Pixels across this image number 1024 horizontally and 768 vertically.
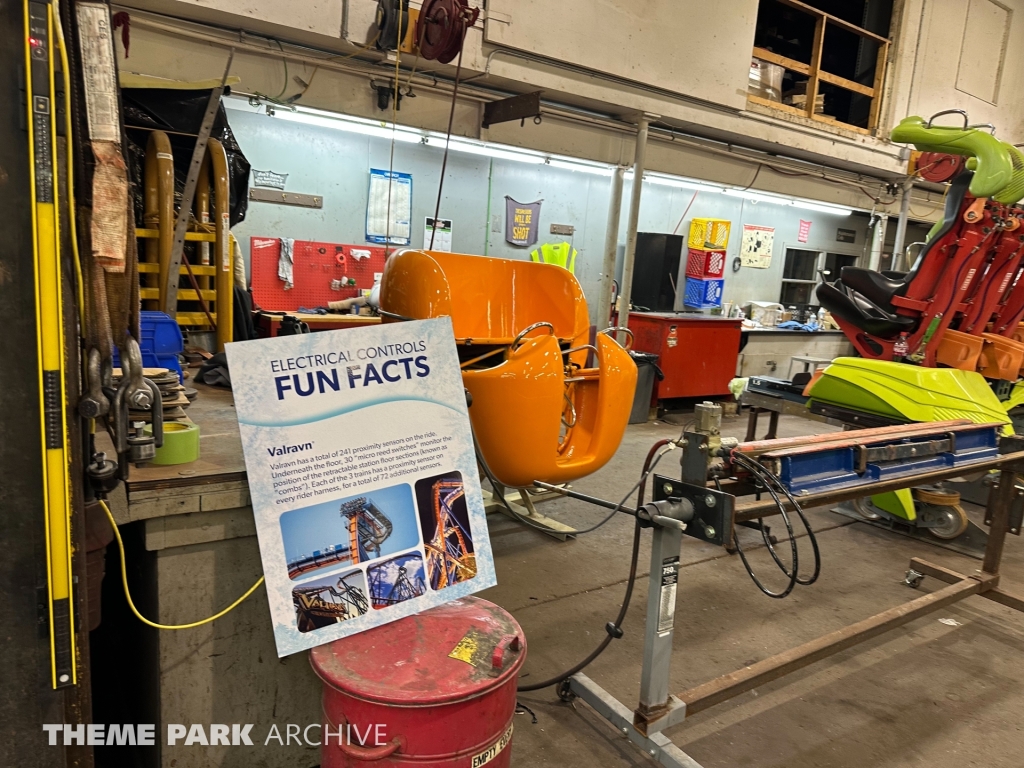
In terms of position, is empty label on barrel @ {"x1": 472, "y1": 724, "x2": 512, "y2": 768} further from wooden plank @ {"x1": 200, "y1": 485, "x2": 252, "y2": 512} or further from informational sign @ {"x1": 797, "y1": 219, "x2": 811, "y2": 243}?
informational sign @ {"x1": 797, "y1": 219, "x2": 811, "y2": 243}

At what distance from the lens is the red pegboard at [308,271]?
4984mm

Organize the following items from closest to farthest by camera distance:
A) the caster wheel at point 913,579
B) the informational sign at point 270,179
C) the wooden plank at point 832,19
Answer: the caster wheel at point 913,579 < the informational sign at point 270,179 < the wooden plank at point 832,19

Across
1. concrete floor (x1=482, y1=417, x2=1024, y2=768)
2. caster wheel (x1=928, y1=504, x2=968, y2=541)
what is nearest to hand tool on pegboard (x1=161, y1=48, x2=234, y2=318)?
concrete floor (x1=482, y1=417, x2=1024, y2=768)

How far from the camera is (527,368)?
2.38 m

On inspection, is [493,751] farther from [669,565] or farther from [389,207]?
[389,207]

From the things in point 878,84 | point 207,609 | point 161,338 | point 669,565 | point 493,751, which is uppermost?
point 878,84

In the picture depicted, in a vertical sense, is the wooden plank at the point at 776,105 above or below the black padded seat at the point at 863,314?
above

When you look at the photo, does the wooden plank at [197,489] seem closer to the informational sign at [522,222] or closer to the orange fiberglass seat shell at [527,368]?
the orange fiberglass seat shell at [527,368]

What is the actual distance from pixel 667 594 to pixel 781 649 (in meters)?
1.14

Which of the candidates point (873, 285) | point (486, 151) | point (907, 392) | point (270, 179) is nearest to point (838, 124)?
point (873, 285)

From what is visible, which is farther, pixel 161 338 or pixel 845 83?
pixel 845 83

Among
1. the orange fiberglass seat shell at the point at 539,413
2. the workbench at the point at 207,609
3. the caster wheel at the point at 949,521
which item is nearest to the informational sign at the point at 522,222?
the orange fiberglass seat shell at the point at 539,413

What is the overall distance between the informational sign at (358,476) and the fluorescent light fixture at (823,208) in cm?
751

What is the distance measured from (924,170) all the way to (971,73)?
5.82 m
